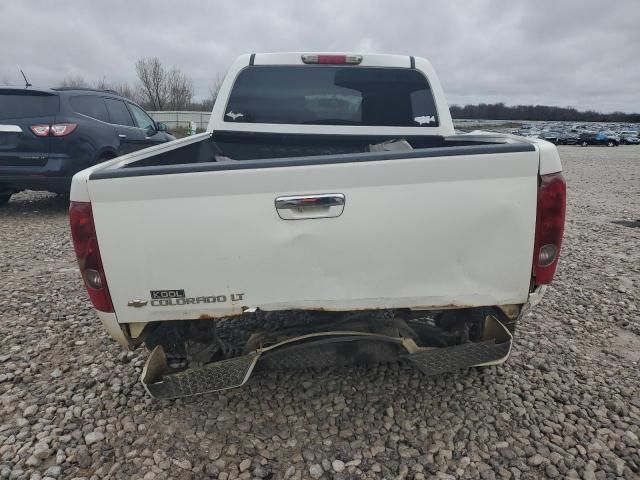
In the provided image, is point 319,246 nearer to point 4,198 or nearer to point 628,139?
point 4,198

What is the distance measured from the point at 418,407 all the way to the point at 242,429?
1.01 meters

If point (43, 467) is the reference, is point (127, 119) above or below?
above

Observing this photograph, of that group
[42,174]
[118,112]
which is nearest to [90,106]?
[118,112]

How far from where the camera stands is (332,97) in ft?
13.3

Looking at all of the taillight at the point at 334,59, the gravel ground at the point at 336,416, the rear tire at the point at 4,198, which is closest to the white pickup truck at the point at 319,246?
the gravel ground at the point at 336,416

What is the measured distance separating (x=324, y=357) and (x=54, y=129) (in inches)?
244

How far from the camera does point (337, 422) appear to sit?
99.8 inches

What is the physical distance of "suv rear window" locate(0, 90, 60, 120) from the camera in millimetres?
6684

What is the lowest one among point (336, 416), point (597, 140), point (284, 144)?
point (597, 140)

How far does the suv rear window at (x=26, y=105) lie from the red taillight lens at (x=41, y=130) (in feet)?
0.65

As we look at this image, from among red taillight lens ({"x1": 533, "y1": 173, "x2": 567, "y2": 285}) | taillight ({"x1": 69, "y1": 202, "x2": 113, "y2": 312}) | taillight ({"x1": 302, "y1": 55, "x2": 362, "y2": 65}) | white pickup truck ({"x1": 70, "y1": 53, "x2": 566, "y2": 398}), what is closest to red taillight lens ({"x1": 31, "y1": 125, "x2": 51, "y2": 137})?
taillight ({"x1": 302, "y1": 55, "x2": 362, "y2": 65})

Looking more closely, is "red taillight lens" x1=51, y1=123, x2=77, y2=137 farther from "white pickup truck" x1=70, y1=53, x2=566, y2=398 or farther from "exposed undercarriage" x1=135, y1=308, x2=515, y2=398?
"exposed undercarriage" x1=135, y1=308, x2=515, y2=398

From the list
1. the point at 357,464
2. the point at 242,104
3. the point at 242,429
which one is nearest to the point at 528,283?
the point at 357,464

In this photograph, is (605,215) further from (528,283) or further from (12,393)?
(12,393)
